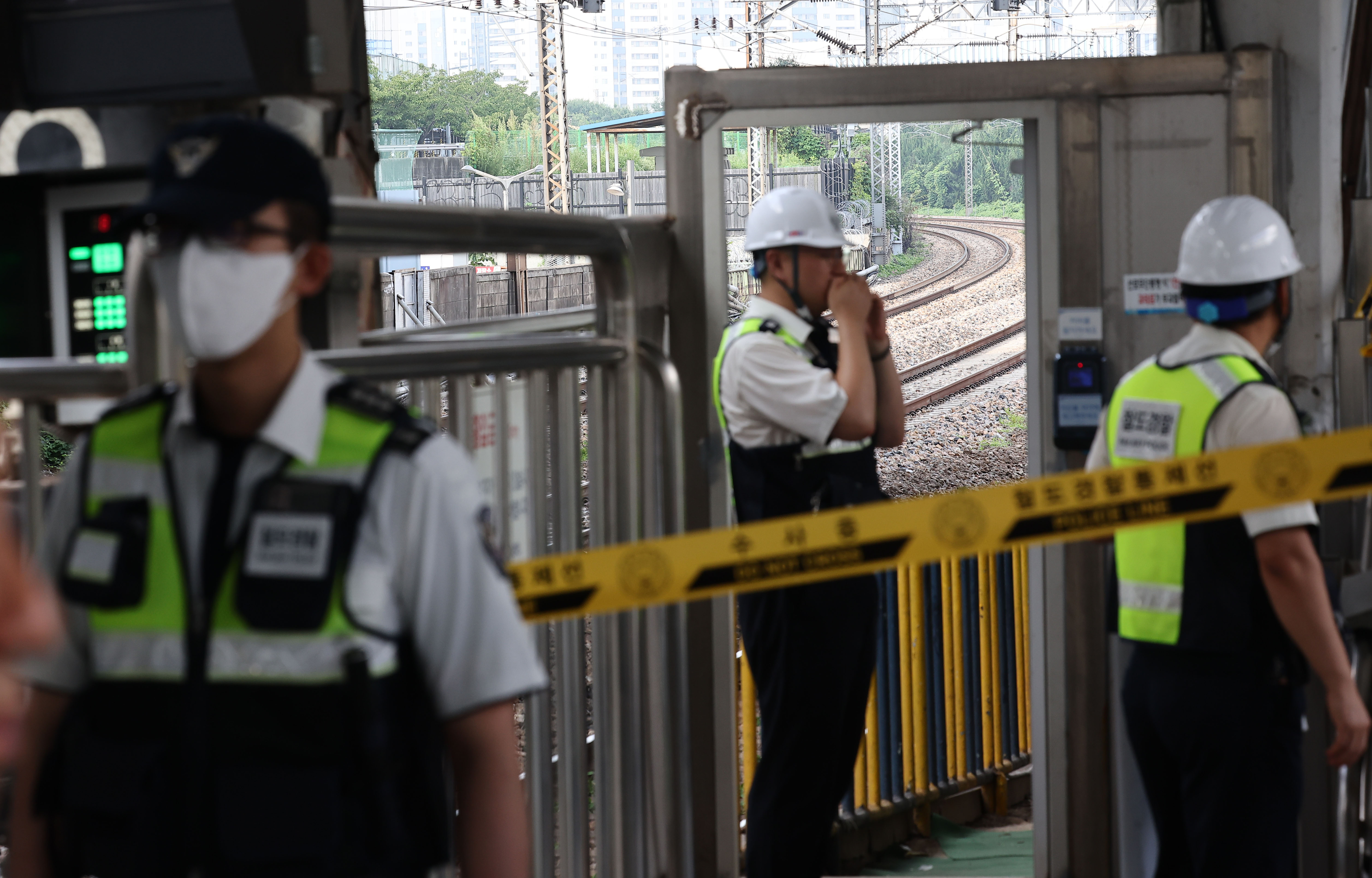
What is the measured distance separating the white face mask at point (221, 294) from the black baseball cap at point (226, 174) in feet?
0.14

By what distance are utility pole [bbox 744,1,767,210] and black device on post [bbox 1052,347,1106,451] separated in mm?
21308

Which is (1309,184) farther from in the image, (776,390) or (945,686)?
(945,686)

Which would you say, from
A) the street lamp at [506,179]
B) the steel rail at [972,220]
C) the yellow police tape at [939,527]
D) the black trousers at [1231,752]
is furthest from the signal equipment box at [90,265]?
the steel rail at [972,220]

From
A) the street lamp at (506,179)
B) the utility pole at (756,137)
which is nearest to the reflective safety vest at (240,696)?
the utility pole at (756,137)

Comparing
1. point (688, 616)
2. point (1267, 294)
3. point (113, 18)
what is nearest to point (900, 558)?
point (1267, 294)

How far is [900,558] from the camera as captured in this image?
2568 millimetres

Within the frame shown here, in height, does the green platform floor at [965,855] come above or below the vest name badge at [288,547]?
below

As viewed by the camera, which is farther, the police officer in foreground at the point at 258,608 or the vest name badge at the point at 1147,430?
the vest name badge at the point at 1147,430

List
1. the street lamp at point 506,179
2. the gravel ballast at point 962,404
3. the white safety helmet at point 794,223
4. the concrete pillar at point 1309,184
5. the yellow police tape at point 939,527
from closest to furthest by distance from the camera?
the yellow police tape at point 939,527 → the white safety helmet at point 794,223 → the concrete pillar at point 1309,184 → the gravel ballast at point 962,404 → the street lamp at point 506,179

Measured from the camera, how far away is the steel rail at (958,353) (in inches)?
858

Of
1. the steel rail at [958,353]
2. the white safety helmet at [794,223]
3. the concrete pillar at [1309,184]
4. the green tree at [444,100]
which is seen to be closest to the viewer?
the white safety helmet at [794,223]

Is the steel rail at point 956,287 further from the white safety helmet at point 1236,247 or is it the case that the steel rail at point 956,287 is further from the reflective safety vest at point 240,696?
the reflective safety vest at point 240,696

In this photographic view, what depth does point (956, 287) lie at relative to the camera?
3161 cm

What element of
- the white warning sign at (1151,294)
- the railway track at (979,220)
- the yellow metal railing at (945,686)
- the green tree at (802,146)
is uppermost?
the green tree at (802,146)
